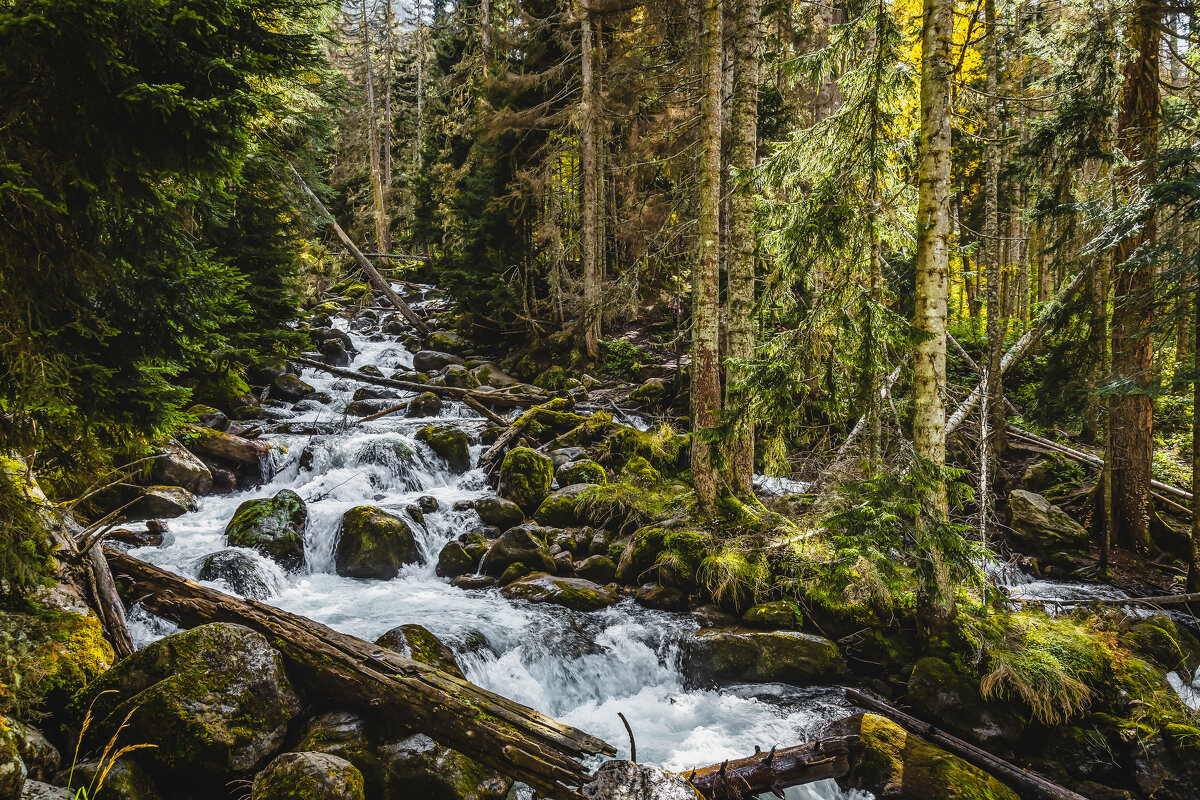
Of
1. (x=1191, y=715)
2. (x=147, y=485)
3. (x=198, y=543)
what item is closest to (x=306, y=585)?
(x=198, y=543)

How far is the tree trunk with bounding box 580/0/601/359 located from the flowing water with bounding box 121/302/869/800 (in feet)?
26.6

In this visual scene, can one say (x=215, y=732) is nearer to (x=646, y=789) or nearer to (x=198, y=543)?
(x=646, y=789)

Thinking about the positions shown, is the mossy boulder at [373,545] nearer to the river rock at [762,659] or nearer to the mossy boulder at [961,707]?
the river rock at [762,659]

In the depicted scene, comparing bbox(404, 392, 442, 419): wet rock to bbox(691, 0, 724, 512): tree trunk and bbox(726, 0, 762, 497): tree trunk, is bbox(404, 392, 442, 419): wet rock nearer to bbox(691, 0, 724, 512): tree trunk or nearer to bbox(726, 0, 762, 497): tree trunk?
bbox(691, 0, 724, 512): tree trunk

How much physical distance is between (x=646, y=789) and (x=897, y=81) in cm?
694

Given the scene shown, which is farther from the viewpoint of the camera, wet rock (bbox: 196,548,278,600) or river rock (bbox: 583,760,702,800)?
wet rock (bbox: 196,548,278,600)

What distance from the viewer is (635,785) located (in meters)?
3.49

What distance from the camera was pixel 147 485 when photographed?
1025 centimetres

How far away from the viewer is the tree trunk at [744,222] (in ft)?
27.3

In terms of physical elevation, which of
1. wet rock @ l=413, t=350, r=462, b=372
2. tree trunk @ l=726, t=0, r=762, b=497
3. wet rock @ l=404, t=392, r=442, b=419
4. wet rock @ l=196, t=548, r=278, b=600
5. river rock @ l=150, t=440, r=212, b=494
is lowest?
wet rock @ l=196, t=548, r=278, b=600

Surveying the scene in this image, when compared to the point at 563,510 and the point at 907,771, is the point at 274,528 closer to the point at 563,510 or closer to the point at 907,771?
the point at 563,510

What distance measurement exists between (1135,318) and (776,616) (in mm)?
7109

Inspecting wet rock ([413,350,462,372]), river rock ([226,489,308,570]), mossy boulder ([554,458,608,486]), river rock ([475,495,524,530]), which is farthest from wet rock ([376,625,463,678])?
wet rock ([413,350,462,372])

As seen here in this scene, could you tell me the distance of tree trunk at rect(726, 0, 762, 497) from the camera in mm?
8320
